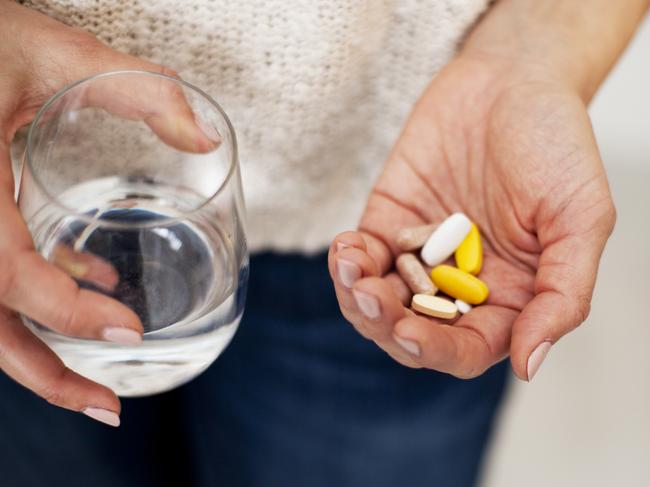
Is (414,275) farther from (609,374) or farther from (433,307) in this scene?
(609,374)

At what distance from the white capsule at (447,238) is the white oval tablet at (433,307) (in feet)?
0.20

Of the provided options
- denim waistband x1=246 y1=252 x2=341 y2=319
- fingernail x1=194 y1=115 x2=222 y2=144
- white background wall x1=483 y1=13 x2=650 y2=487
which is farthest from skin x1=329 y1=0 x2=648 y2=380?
white background wall x1=483 y1=13 x2=650 y2=487

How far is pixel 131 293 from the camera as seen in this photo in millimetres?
493

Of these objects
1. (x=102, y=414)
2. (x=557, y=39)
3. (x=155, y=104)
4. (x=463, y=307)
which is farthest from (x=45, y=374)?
(x=557, y=39)

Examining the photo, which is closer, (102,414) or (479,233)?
(102,414)

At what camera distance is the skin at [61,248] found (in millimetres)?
430

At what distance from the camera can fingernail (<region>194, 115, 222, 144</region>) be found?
1.71 ft

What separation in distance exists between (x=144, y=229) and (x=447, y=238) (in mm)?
261

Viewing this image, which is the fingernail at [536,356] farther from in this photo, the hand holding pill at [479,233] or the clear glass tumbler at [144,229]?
the clear glass tumbler at [144,229]

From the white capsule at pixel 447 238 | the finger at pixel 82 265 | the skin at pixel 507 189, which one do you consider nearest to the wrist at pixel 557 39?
the skin at pixel 507 189

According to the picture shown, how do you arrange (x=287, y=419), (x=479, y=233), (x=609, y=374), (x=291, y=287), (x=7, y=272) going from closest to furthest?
1. (x=7, y=272)
2. (x=479, y=233)
3. (x=291, y=287)
4. (x=287, y=419)
5. (x=609, y=374)

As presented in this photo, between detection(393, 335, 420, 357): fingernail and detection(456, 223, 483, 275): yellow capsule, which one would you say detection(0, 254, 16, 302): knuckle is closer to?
detection(393, 335, 420, 357): fingernail

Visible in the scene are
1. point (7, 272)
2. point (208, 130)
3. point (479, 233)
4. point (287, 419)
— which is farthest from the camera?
point (287, 419)

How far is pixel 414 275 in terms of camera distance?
594mm
